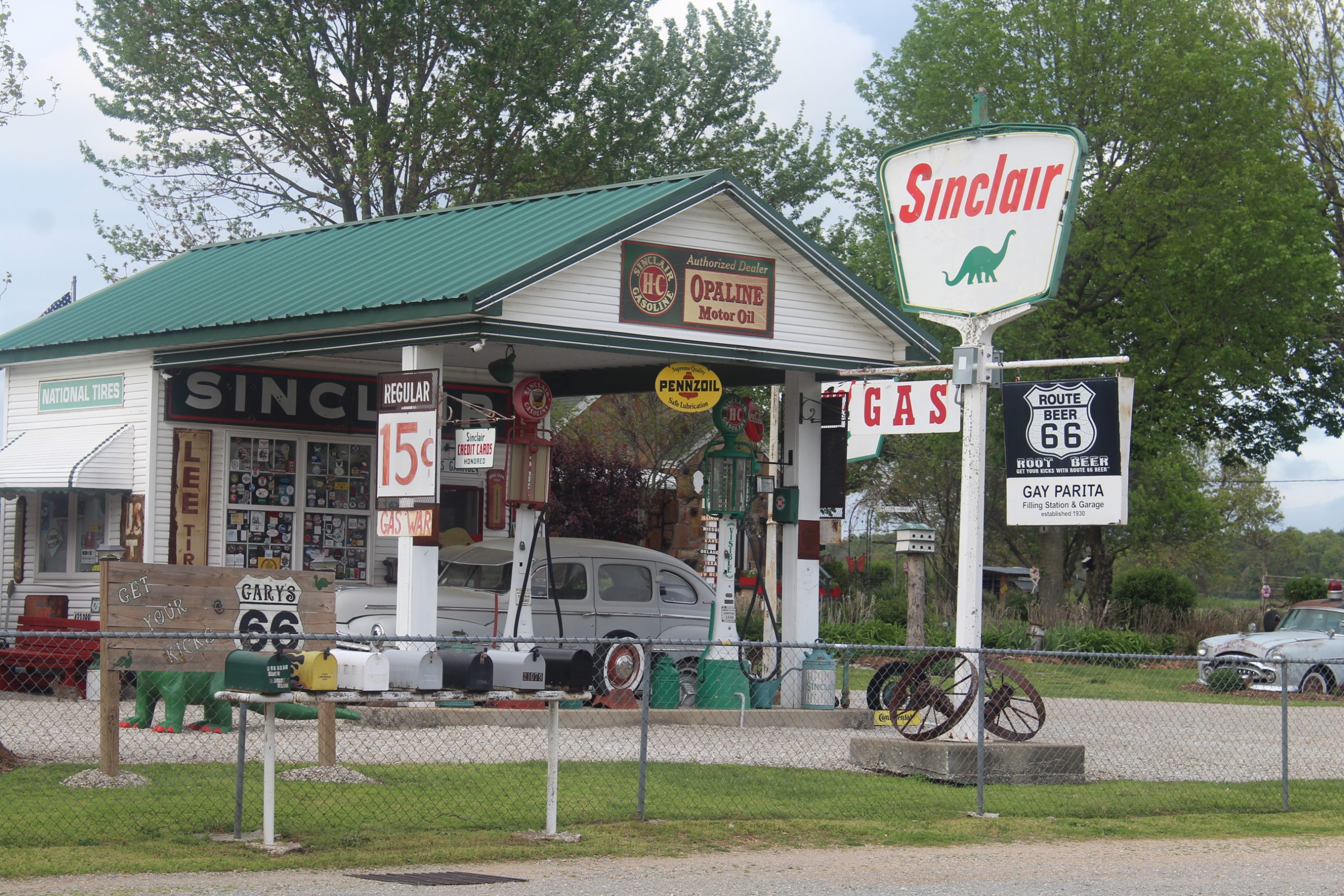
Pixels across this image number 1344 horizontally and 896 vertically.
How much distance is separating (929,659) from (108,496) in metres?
10.4

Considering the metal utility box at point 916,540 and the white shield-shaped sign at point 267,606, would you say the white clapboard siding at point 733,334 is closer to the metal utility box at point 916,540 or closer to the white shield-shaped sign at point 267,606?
the metal utility box at point 916,540

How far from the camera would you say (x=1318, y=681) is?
2480 centimetres

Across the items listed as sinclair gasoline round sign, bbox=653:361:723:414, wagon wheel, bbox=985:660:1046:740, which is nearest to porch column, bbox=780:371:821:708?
sinclair gasoline round sign, bbox=653:361:723:414

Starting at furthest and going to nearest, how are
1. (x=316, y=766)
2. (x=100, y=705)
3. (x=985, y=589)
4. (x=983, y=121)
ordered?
(x=985, y=589) → (x=983, y=121) → (x=316, y=766) → (x=100, y=705)

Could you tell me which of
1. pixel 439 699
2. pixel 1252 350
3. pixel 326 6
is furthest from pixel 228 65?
pixel 439 699

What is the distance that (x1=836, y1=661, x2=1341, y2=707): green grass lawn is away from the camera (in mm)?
22266

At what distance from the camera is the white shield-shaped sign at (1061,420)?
1277cm

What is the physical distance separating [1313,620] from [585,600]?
47.9 feet

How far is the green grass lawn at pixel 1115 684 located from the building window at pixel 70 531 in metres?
10.0

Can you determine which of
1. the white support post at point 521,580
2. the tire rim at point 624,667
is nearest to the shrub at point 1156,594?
the tire rim at point 624,667

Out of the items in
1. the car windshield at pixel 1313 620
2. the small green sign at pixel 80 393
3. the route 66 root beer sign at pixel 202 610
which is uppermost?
the small green sign at pixel 80 393

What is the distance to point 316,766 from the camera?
37.6ft

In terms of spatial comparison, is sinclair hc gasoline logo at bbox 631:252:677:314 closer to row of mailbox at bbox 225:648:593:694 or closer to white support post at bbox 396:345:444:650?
white support post at bbox 396:345:444:650

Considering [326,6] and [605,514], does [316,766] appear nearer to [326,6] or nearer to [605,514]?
[605,514]
